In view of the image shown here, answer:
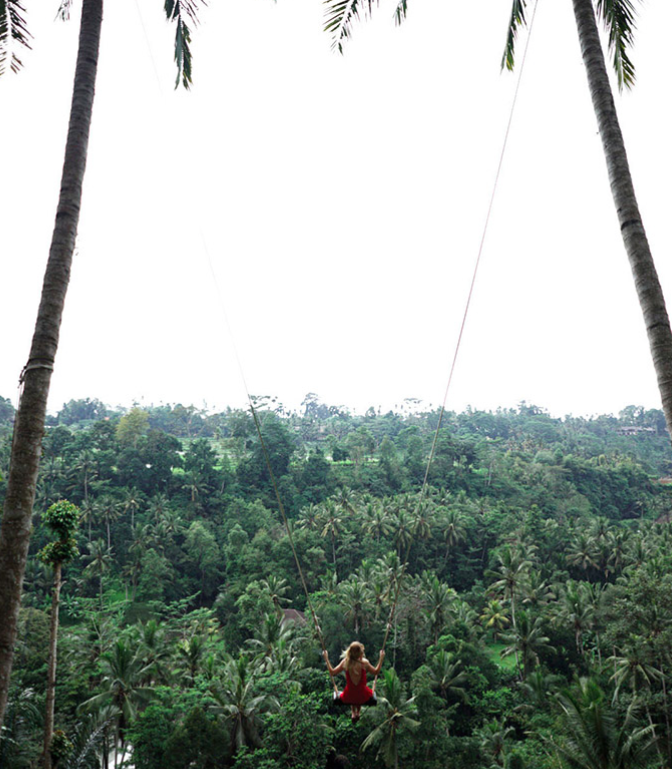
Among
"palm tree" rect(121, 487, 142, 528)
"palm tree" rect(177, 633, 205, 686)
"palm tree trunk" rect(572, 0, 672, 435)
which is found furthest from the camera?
"palm tree" rect(121, 487, 142, 528)

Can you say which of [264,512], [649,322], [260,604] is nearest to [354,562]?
[264,512]

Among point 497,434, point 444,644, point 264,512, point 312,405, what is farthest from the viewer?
point 312,405

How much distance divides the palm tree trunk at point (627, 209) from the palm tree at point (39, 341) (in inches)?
162

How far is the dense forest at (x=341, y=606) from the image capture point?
14719mm

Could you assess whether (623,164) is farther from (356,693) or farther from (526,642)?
(526,642)

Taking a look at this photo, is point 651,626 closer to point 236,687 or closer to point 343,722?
point 343,722

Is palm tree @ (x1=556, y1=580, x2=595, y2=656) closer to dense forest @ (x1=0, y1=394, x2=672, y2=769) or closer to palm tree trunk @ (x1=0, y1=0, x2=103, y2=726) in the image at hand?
dense forest @ (x1=0, y1=394, x2=672, y2=769)

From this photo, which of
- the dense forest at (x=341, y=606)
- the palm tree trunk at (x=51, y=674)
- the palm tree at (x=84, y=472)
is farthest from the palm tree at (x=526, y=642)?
the palm tree at (x=84, y=472)

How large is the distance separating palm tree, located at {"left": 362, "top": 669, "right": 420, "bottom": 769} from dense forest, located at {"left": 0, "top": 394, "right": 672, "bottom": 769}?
0.27 feet

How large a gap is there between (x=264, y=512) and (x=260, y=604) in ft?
48.5

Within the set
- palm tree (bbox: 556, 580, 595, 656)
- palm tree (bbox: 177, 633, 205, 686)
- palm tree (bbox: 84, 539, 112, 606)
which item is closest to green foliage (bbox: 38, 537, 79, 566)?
palm tree (bbox: 177, 633, 205, 686)

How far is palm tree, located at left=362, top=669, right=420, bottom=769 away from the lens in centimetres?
1554

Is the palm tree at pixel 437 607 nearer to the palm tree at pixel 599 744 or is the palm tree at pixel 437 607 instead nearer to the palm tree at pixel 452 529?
the palm tree at pixel 452 529

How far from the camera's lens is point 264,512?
40375 mm
